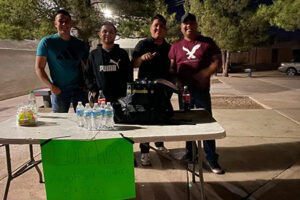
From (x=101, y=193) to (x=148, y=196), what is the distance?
816 mm

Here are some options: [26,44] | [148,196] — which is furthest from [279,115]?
[26,44]

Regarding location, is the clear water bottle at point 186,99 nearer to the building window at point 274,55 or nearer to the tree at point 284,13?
the tree at point 284,13

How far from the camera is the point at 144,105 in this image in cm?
237

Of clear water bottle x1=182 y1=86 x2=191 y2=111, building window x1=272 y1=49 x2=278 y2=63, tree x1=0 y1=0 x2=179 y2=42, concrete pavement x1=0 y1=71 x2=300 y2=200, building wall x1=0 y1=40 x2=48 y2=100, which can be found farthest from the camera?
building window x1=272 y1=49 x2=278 y2=63

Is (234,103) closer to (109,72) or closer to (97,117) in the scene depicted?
(109,72)

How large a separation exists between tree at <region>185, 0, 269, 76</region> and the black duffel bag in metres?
15.3

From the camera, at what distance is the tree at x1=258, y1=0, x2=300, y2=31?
13.1 metres

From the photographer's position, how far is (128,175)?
2.13 metres

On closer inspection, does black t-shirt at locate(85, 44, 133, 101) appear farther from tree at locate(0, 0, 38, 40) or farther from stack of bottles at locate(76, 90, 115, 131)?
tree at locate(0, 0, 38, 40)

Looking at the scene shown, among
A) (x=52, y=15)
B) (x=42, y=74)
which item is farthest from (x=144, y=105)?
(x=52, y=15)

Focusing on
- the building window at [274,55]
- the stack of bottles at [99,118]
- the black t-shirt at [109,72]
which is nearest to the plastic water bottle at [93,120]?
the stack of bottles at [99,118]

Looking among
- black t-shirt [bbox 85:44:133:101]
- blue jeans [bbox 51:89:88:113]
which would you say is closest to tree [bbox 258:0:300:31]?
black t-shirt [bbox 85:44:133:101]

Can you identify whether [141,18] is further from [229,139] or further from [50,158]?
[50,158]

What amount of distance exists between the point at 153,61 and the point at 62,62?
122 centimetres
